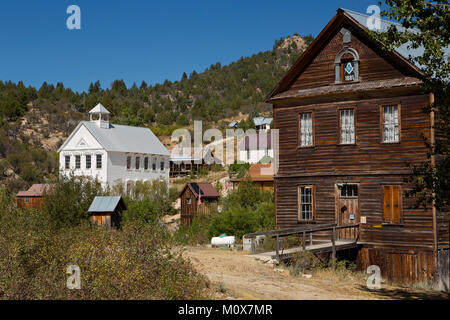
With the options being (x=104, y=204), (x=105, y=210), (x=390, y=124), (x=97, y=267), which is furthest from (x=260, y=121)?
(x=97, y=267)

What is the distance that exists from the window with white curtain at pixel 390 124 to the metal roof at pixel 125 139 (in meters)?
38.4

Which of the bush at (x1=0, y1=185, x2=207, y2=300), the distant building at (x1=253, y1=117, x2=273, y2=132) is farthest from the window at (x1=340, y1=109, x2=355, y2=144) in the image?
the distant building at (x1=253, y1=117, x2=273, y2=132)

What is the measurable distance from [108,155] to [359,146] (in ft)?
124

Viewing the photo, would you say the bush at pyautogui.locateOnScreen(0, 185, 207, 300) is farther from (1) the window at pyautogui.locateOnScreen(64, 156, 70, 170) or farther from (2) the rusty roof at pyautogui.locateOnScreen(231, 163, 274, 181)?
(1) the window at pyautogui.locateOnScreen(64, 156, 70, 170)

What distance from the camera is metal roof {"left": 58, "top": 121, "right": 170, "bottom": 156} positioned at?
58062mm

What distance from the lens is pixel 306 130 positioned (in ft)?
80.8

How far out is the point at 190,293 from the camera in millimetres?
12359

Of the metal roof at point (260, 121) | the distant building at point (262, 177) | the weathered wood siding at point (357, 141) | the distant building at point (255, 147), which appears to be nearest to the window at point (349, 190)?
the weathered wood siding at point (357, 141)

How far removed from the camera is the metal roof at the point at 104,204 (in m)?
31.1

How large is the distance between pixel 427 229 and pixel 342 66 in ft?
24.9

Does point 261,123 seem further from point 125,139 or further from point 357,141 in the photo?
point 357,141
